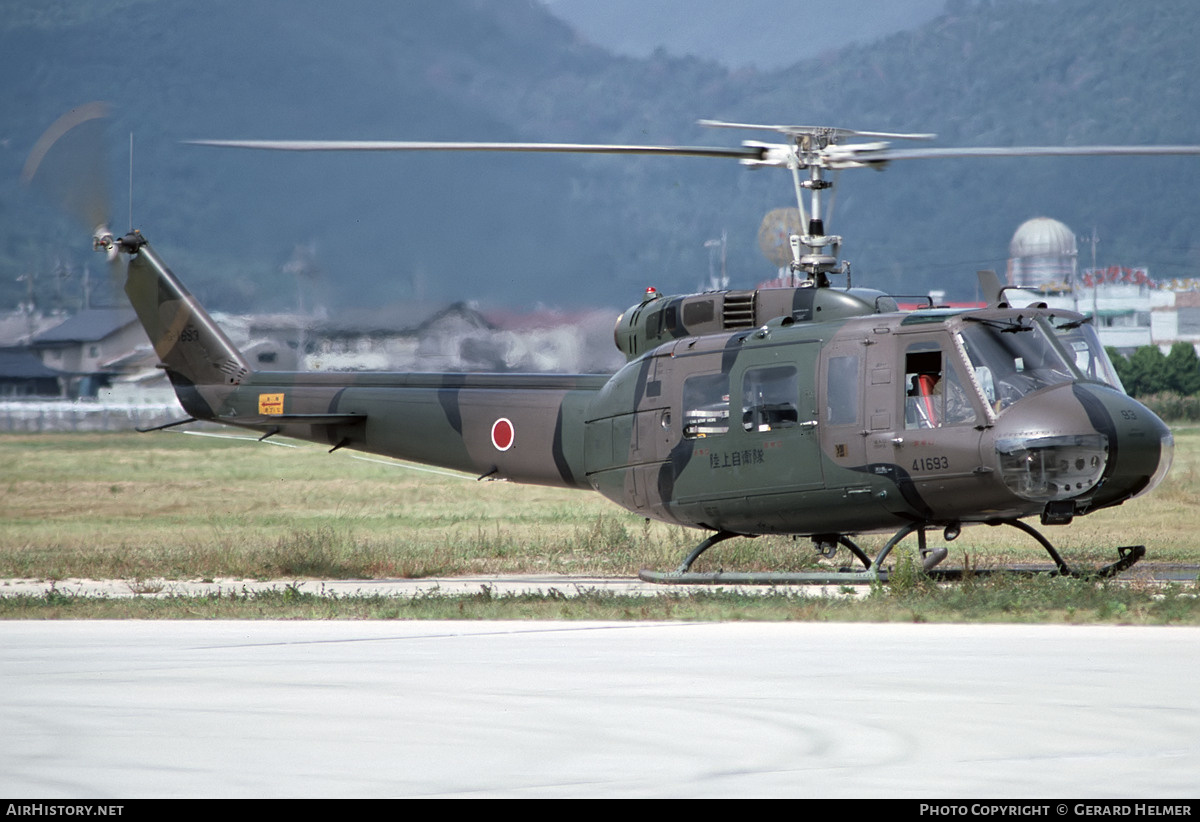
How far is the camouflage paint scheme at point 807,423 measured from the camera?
12.6 metres

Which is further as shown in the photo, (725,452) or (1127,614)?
(725,452)

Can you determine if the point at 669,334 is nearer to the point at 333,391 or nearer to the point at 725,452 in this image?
the point at 725,452

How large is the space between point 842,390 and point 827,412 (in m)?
0.23

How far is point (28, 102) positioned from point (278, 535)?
230 feet

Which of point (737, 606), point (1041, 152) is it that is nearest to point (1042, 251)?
point (1041, 152)

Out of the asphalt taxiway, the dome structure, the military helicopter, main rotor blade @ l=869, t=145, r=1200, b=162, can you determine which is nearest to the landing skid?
the military helicopter

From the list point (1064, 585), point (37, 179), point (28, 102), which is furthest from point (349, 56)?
point (1064, 585)

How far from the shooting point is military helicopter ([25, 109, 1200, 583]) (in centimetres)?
1259

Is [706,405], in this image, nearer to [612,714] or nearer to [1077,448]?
[1077,448]

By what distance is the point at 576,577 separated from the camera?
16516 millimetres

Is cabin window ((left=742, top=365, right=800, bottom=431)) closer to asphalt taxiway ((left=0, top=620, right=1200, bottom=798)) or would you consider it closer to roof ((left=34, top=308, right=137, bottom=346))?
asphalt taxiway ((left=0, top=620, right=1200, bottom=798))

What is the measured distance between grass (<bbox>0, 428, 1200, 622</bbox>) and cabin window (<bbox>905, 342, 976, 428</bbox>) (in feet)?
3.87

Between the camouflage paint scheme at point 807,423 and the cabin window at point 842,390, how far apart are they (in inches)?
0.5

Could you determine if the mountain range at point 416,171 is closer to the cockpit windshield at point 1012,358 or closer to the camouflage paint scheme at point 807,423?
the camouflage paint scheme at point 807,423
